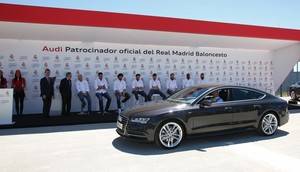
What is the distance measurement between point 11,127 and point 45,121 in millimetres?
1132

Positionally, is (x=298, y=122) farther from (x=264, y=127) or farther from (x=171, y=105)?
(x=171, y=105)

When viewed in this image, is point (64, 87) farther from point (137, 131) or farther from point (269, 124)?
point (269, 124)

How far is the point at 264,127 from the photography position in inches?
285

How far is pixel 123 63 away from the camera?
1298 centimetres

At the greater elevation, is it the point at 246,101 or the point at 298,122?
the point at 246,101

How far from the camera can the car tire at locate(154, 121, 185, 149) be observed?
6.03 m

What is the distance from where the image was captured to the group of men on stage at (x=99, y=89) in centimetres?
1058

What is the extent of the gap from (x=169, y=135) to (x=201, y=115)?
874mm

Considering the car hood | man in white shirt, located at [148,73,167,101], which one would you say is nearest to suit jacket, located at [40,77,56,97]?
man in white shirt, located at [148,73,167,101]

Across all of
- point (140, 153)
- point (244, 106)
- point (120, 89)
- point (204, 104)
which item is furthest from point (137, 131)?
point (120, 89)

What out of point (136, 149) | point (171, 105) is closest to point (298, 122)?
point (171, 105)

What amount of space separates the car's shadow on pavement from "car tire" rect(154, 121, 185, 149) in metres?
0.12

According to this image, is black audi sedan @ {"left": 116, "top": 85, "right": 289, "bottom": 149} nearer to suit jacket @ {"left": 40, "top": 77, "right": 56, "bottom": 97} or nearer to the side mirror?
→ the side mirror

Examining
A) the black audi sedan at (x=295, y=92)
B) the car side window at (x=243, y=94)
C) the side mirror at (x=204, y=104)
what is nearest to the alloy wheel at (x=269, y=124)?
the car side window at (x=243, y=94)
